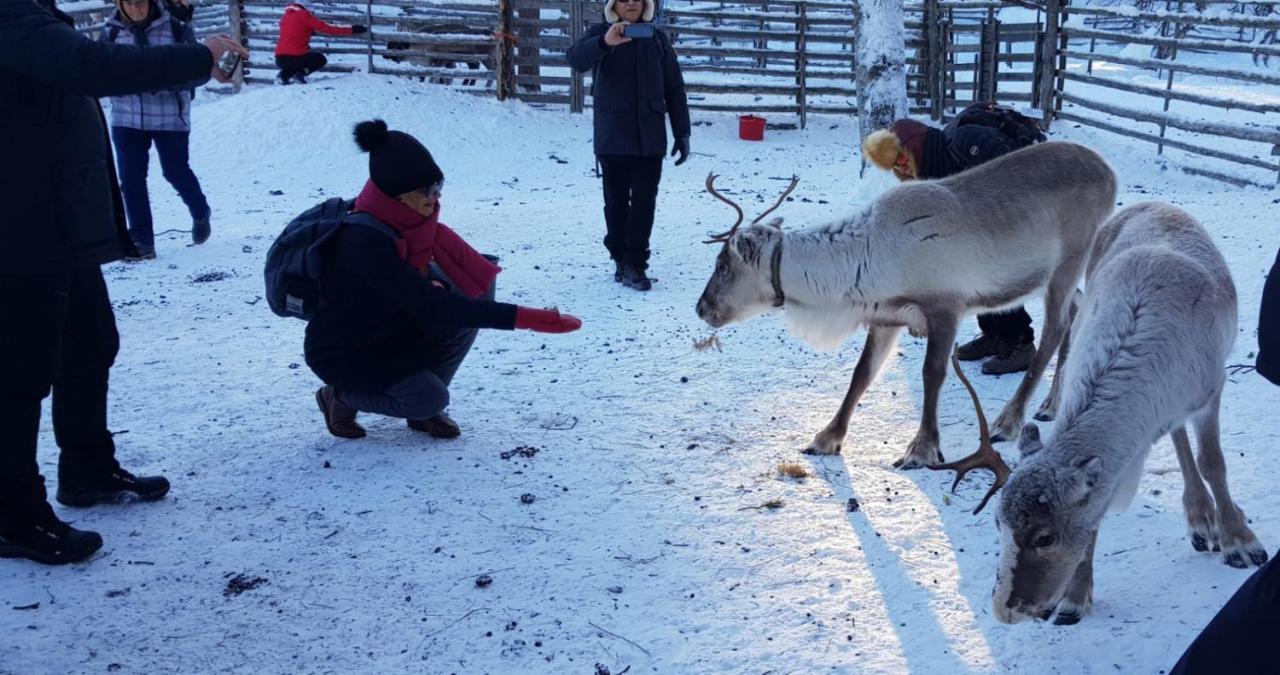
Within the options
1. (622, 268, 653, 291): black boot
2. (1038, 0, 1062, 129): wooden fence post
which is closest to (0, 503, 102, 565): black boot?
(622, 268, 653, 291): black boot

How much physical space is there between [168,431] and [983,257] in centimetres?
339

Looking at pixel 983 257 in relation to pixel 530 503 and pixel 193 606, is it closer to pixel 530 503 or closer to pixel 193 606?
pixel 530 503

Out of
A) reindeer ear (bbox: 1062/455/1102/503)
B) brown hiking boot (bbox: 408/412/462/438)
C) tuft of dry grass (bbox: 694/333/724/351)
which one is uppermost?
reindeer ear (bbox: 1062/455/1102/503)

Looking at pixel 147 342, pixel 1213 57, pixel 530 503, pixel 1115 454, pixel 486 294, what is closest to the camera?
pixel 1115 454

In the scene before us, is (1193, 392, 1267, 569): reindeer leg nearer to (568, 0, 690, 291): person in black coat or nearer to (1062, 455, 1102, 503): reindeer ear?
(1062, 455, 1102, 503): reindeer ear

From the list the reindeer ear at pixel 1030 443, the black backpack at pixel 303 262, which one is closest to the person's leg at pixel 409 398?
the black backpack at pixel 303 262

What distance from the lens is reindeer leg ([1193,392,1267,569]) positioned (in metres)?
3.03

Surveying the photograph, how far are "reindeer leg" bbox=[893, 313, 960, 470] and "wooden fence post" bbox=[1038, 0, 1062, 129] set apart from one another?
1028 centimetres

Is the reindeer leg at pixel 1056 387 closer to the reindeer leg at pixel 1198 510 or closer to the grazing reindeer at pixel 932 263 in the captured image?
the grazing reindeer at pixel 932 263

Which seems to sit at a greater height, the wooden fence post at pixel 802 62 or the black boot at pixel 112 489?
the wooden fence post at pixel 802 62

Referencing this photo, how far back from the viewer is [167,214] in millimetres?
8414

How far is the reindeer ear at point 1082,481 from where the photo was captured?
8.18ft

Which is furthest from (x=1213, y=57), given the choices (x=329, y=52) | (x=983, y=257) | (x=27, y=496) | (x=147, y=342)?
(x=27, y=496)

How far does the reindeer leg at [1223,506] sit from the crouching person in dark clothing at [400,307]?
6.39ft
